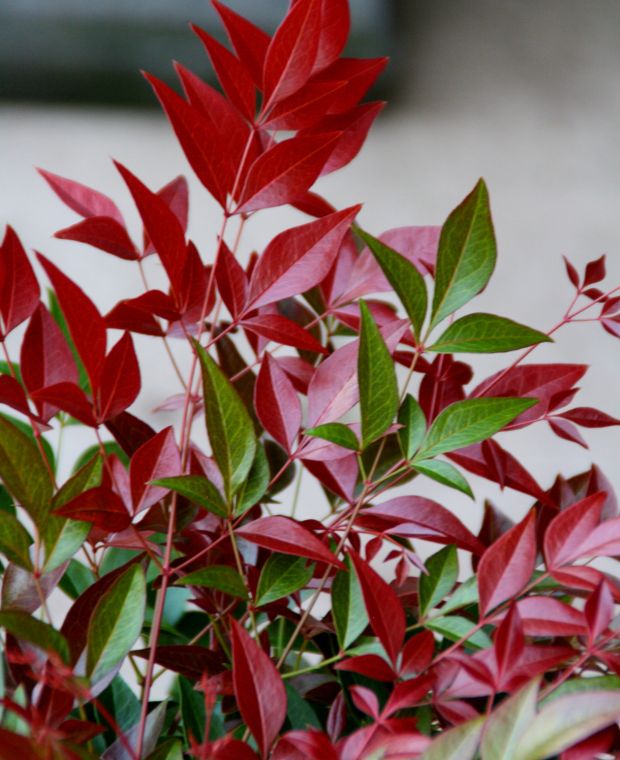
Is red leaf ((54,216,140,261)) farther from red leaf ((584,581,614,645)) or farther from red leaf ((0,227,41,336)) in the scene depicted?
red leaf ((584,581,614,645))

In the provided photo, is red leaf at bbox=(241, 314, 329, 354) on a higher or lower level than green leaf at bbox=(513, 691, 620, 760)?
higher

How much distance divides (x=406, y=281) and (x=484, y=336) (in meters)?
0.02

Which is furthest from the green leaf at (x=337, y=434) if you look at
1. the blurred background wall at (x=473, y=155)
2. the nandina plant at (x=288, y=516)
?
the blurred background wall at (x=473, y=155)

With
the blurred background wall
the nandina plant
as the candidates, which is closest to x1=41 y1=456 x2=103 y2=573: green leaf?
the nandina plant

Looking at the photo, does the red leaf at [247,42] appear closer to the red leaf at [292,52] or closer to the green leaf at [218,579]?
the red leaf at [292,52]

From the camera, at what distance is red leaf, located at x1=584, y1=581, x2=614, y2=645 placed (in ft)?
0.54

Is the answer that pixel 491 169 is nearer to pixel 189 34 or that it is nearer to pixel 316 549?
pixel 189 34

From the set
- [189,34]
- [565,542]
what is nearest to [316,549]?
[565,542]

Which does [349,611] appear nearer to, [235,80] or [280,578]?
A: [280,578]

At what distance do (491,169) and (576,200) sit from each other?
120mm

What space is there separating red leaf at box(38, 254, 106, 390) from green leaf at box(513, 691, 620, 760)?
12 centimetres

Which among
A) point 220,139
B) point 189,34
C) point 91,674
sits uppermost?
point 189,34

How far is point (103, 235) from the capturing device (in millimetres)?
228

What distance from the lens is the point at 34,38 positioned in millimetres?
979
